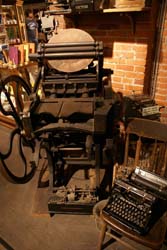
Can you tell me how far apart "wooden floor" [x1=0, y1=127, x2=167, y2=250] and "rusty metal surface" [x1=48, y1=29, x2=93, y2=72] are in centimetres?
115

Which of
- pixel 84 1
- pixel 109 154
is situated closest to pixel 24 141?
pixel 109 154

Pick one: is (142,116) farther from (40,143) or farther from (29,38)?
(29,38)

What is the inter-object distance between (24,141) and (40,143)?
0.63ft

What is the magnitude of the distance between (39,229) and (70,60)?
1.33 meters

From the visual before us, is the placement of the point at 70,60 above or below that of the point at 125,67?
above

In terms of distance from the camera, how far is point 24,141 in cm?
168

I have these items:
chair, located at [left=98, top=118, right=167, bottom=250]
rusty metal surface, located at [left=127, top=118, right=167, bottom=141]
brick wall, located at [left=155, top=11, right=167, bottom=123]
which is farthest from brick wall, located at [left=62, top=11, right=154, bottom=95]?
rusty metal surface, located at [left=127, top=118, right=167, bottom=141]

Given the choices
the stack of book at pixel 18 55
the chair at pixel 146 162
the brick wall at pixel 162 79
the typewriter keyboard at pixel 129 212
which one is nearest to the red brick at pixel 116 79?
the brick wall at pixel 162 79

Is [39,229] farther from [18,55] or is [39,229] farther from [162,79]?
[18,55]

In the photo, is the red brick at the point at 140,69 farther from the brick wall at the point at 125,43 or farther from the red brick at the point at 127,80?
the red brick at the point at 127,80

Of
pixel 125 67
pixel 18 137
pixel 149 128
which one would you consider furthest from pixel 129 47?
pixel 18 137

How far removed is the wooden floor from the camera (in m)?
1.61

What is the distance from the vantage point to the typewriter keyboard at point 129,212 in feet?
4.17

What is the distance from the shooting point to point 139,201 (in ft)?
4.35
